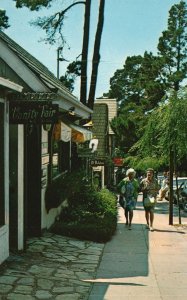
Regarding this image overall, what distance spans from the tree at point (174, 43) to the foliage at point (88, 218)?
3115 cm

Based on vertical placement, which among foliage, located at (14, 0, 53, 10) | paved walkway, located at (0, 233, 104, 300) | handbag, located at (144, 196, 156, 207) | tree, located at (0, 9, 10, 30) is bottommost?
paved walkway, located at (0, 233, 104, 300)

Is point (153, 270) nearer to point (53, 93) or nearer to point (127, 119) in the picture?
point (53, 93)

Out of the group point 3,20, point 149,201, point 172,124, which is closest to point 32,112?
point 149,201

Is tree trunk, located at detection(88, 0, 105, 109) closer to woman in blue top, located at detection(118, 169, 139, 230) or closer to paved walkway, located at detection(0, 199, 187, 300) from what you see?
woman in blue top, located at detection(118, 169, 139, 230)

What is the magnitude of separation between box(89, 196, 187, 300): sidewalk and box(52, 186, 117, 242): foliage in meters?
0.34

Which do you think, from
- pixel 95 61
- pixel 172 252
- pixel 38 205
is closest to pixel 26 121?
pixel 38 205

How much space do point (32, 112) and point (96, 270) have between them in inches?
109

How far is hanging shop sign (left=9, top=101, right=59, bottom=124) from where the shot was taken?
8.00 metres

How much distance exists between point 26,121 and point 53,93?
27.6 inches

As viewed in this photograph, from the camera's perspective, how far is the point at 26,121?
8.08 metres

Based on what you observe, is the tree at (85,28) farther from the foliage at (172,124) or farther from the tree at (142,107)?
the tree at (142,107)

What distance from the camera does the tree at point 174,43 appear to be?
4441 cm

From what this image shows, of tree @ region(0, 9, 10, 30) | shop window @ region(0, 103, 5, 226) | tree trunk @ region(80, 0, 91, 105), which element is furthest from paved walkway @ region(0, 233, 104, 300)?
tree @ region(0, 9, 10, 30)

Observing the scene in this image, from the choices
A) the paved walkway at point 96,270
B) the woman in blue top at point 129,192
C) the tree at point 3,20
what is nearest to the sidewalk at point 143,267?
the paved walkway at point 96,270
